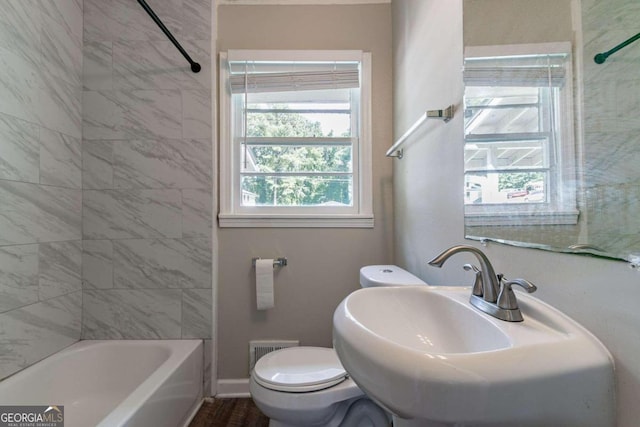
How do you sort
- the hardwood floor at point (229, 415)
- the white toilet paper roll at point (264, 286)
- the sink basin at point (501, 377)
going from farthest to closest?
the white toilet paper roll at point (264, 286), the hardwood floor at point (229, 415), the sink basin at point (501, 377)

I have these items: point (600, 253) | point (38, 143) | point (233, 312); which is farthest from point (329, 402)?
point (38, 143)

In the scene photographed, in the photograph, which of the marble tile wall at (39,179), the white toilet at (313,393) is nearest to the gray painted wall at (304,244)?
the white toilet at (313,393)

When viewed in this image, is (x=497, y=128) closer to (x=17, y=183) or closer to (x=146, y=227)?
(x=146, y=227)

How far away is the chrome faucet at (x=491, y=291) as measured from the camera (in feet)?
1.86

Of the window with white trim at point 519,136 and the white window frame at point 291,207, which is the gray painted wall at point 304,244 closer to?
the white window frame at point 291,207

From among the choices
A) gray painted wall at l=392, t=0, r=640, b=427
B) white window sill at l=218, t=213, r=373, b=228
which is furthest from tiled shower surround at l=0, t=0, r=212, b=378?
gray painted wall at l=392, t=0, r=640, b=427

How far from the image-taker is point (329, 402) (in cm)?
103

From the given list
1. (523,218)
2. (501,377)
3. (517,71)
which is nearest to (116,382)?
(501,377)

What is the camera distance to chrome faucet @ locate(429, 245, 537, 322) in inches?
22.3

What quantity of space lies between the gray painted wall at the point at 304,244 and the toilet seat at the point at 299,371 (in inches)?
13.5

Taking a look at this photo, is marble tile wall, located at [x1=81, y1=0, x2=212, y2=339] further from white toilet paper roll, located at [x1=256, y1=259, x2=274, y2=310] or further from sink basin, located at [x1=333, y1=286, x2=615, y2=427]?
sink basin, located at [x1=333, y1=286, x2=615, y2=427]

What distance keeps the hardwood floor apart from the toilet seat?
1.39 ft

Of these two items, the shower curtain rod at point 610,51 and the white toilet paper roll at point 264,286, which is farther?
the white toilet paper roll at point 264,286

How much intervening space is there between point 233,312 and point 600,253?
1593mm
